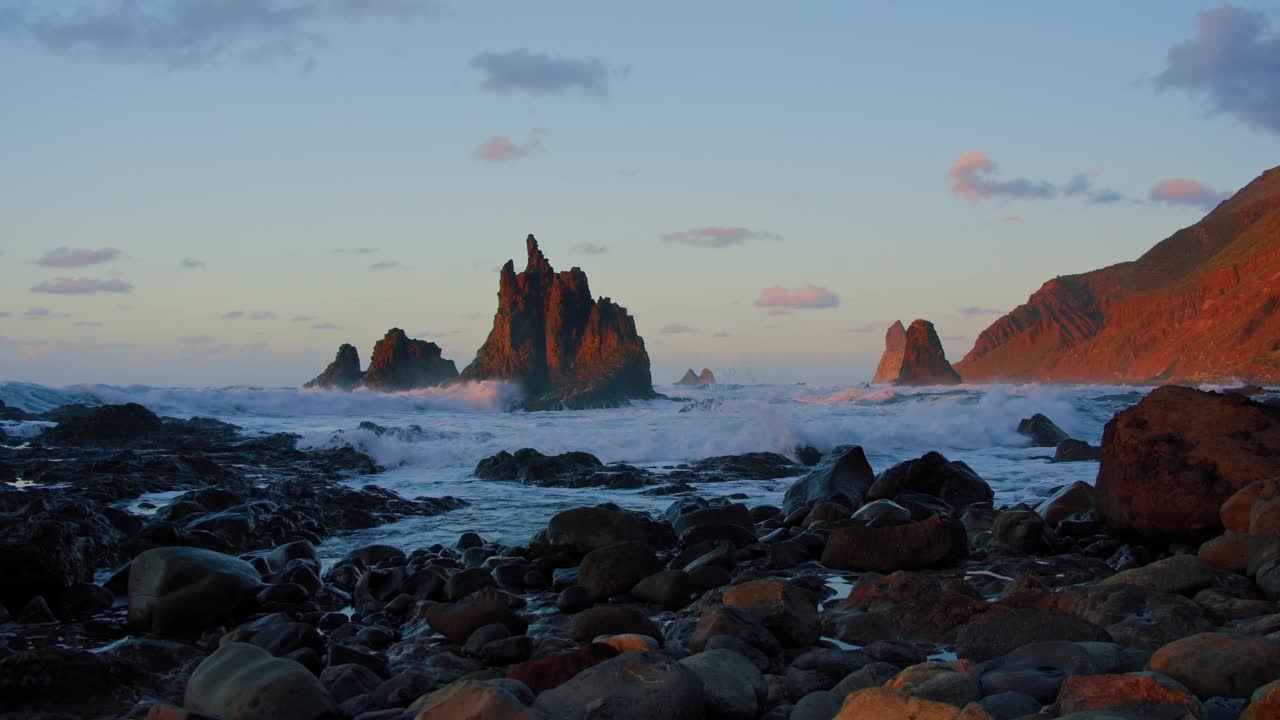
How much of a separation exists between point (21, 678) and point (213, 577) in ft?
6.88

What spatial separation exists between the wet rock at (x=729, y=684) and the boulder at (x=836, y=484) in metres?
7.31

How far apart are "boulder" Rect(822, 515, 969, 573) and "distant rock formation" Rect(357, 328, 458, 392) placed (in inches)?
2167

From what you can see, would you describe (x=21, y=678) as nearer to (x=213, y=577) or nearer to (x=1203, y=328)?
(x=213, y=577)

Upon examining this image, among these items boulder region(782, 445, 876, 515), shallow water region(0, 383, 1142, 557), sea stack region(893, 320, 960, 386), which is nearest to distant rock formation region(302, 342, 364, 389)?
shallow water region(0, 383, 1142, 557)

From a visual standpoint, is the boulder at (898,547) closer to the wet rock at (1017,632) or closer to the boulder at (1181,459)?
the boulder at (1181,459)

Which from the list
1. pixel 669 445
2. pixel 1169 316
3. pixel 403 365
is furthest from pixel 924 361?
pixel 669 445

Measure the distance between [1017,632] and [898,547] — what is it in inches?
120

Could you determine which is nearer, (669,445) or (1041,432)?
(669,445)

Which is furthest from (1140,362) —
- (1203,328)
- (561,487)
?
(561,487)

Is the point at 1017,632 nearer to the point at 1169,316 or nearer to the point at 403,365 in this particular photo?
the point at 403,365

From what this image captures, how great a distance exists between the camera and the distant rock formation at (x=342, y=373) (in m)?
62.5

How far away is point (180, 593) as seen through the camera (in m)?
6.85

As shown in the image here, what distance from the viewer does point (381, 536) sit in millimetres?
11227

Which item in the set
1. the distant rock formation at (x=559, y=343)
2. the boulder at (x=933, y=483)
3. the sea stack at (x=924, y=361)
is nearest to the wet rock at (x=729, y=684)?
the boulder at (x=933, y=483)
